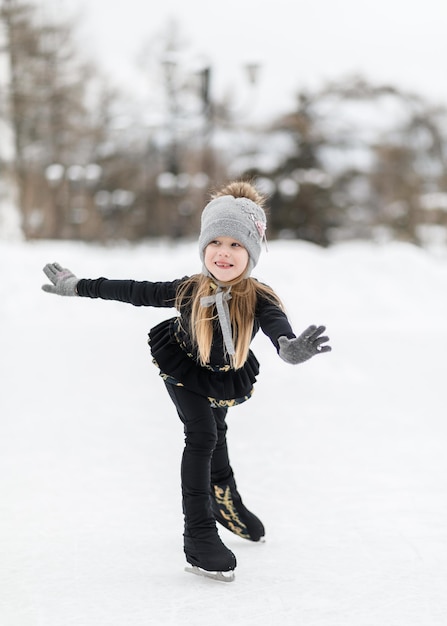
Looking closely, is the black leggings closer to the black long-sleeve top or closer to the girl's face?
the black long-sleeve top

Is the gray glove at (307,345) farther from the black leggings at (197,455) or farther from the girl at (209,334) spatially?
the black leggings at (197,455)

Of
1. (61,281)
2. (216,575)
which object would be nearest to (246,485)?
(216,575)

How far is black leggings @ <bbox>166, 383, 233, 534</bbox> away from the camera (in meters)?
2.45

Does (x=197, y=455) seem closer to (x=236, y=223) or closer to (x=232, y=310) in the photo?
(x=232, y=310)

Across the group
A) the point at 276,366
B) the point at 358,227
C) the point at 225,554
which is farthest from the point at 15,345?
the point at 358,227

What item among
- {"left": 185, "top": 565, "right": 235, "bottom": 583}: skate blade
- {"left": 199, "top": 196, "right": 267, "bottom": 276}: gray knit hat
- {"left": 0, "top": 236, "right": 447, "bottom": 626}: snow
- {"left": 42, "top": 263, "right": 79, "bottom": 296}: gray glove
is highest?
{"left": 199, "top": 196, "right": 267, "bottom": 276}: gray knit hat

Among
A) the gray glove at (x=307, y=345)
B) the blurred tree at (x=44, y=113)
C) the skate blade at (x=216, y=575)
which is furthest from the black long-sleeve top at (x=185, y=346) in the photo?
the blurred tree at (x=44, y=113)

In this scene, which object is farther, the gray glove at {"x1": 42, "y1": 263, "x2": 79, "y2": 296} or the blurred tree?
the blurred tree

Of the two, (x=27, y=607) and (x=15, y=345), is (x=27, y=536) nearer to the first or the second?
(x=27, y=607)

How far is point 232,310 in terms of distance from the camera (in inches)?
96.1

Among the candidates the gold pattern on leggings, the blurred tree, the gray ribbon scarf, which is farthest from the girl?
the blurred tree

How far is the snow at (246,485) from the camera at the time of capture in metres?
2.32

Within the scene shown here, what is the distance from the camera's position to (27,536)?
9.46 feet

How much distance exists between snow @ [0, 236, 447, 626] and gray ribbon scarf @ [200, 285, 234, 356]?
75 cm
